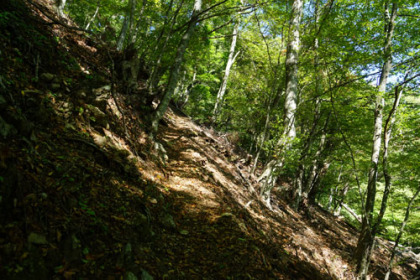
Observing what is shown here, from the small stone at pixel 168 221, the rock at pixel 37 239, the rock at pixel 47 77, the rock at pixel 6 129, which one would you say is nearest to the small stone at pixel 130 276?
the rock at pixel 37 239

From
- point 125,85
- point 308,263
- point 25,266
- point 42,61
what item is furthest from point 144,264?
point 125,85

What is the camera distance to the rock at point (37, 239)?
183 cm

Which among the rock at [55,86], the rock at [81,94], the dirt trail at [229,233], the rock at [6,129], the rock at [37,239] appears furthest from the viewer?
the rock at [81,94]

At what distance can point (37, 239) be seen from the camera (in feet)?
6.19

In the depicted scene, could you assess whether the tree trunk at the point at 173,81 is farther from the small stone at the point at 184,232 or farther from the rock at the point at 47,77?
the small stone at the point at 184,232

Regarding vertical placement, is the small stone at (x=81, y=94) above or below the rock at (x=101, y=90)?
below

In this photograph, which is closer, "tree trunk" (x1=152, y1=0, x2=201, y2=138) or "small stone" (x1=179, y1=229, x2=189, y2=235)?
"small stone" (x1=179, y1=229, x2=189, y2=235)

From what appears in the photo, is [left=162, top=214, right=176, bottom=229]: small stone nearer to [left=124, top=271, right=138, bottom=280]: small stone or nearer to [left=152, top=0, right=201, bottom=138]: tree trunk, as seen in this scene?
[left=124, top=271, right=138, bottom=280]: small stone

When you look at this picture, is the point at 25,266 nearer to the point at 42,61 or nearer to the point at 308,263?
the point at 42,61

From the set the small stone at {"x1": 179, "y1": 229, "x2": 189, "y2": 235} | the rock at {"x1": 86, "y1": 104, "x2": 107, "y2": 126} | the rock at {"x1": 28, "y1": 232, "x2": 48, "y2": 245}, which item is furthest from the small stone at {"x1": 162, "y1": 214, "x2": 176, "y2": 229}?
the rock at {"x1": 86, "y1": 104, "x2": 107, "y2": 126}

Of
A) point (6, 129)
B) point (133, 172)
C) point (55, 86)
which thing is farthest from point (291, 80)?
point (6, 129)

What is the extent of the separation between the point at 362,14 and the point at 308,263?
28.0 feet

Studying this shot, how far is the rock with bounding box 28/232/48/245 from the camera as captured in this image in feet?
6.02

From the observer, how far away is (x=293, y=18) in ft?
27.3
